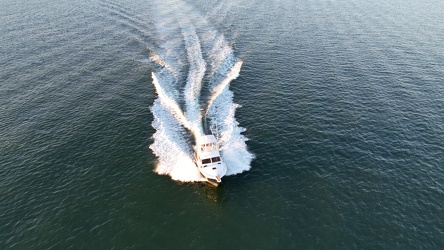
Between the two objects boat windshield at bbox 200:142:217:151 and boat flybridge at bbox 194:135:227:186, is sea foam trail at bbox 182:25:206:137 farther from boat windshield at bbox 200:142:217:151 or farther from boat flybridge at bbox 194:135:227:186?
boat windshield at bbox 200:142:217:151

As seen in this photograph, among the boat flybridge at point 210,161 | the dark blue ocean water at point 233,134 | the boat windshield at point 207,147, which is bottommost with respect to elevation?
the dark blue ocean water at point 233,134

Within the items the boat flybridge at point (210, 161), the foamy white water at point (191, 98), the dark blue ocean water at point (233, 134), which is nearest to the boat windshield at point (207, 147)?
the boat flybridge at point (210, 161)

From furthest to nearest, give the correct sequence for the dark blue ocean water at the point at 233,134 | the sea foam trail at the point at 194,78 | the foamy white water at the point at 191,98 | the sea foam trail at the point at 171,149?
the sea foam trail at the point at 194,78
the foamy white water at the point at 191,98
the sea foam trail at the point at 171,149
the dark blue ocean water at the point at 233,134

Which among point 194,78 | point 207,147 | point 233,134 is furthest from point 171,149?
point 194,78

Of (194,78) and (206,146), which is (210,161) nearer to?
(206,146)

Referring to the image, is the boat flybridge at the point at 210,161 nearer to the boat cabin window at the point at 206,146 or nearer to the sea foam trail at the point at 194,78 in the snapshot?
the boat cabin window at the point at 206,146

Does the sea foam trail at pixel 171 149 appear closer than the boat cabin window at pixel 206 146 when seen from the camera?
Yes
